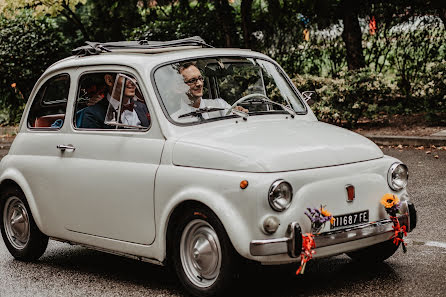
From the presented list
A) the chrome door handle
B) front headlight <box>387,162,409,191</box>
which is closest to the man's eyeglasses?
the chrome door handle

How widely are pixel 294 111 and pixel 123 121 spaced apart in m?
1.45

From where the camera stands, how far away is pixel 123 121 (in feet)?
22.0

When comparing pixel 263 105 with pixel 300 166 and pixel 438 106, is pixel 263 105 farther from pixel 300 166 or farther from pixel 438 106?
pixel 438 106

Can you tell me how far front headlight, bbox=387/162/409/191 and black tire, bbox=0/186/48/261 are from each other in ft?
10.5

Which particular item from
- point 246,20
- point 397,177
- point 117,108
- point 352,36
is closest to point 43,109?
point 117,108

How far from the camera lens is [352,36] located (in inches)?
721

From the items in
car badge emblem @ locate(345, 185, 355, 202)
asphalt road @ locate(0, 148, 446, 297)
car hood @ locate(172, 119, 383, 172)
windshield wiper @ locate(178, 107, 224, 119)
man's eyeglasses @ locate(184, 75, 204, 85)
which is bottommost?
asphalt road @ locate(0, 148, 446, 297)

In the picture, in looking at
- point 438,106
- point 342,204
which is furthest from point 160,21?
point 342,204

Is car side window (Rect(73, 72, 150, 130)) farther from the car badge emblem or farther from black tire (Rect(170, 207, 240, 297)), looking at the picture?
the car badge emblem

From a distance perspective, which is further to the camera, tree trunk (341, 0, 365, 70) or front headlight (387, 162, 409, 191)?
tree trunk (341, 0, 365, 70)

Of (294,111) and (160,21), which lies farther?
(160,21)

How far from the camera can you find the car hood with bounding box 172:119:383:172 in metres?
5.62

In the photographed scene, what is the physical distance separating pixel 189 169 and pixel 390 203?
144 cm

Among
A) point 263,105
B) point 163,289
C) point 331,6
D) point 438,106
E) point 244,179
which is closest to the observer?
point 244,179
